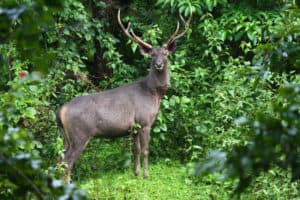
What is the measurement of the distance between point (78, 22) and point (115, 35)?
71.8 inches

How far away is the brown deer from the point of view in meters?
8.22

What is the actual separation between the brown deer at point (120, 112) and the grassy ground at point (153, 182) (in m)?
0.30

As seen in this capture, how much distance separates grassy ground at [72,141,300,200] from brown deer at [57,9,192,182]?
0.30 meters

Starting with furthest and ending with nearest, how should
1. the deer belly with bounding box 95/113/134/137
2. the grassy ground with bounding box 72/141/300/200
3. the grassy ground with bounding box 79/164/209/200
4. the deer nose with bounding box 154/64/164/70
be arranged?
the deer nose with bounding box 154/64/164/70 → the deer belly with bounding box 95/113/134/137 → the grassy ground with bounding box 79/164/209/200 → the grassy ground with bounding box 72/141/300/200

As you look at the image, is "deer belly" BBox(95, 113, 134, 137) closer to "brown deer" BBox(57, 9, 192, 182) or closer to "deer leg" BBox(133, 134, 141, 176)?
"brown deer" BBox(57, 9, 192, 182)

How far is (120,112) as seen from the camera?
28.2 feet

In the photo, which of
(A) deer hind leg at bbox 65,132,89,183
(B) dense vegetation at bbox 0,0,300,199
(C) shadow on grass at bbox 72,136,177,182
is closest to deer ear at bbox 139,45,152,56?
(B) dense vegetation at bbox 0,0,300,199

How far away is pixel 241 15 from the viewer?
32.7 ft

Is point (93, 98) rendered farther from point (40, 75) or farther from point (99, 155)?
point (40, 75)

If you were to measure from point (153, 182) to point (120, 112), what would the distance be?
101cm

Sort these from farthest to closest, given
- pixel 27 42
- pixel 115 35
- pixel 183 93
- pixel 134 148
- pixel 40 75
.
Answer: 1. pixel 115 35
2. pixel 183 93
3. pixel 134 148
4. pixel 40 75
5. pixel 27 42

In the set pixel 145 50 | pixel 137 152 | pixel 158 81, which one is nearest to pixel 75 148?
pixel 137 152

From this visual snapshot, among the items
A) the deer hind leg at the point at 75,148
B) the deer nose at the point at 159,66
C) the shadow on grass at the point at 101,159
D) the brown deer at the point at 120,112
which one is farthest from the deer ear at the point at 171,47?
the deer hind leg at the point at 75,148

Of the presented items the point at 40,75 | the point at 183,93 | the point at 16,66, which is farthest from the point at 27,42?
the point at 183,93
